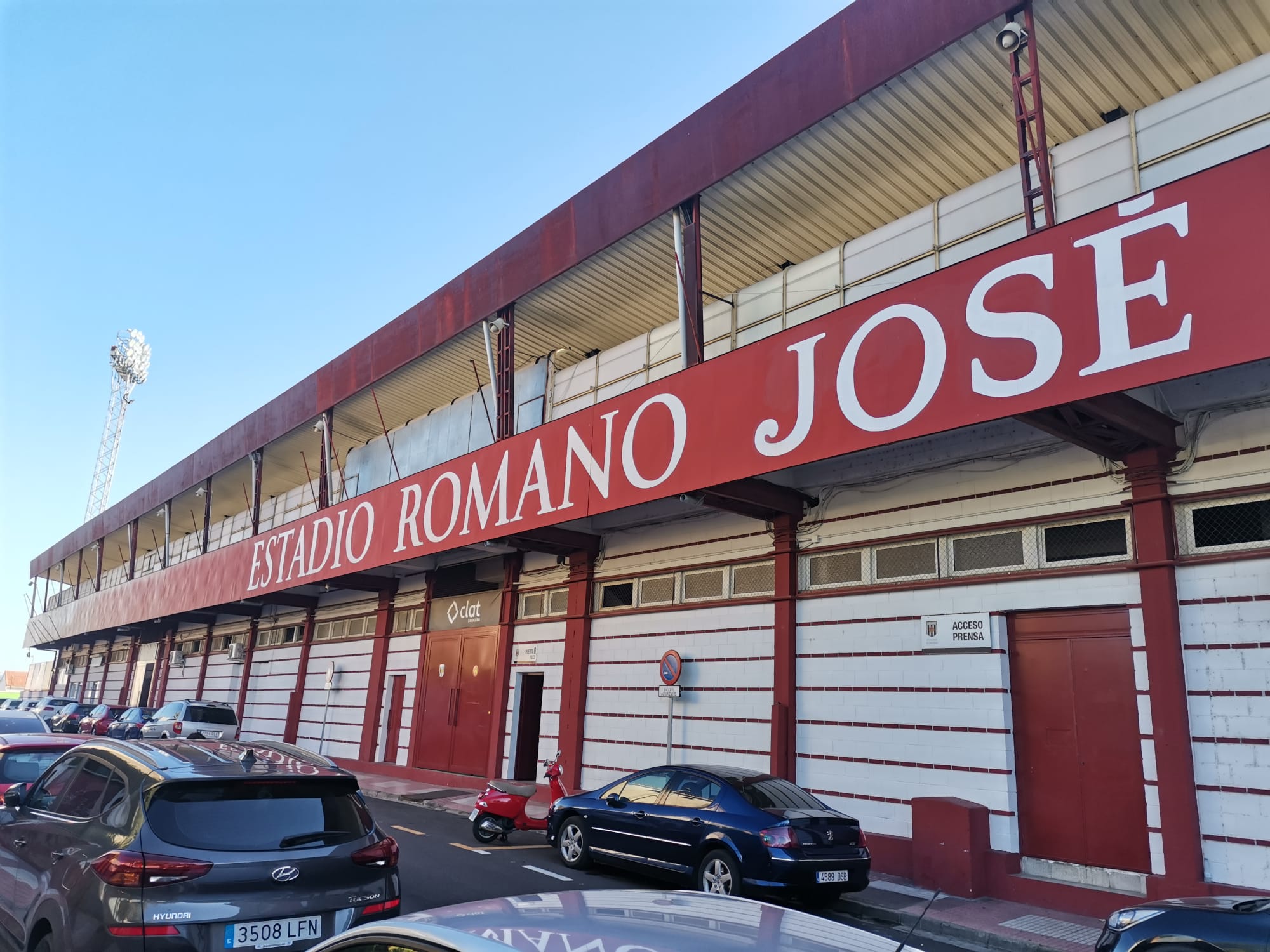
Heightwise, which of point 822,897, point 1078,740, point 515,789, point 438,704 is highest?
point 1078,740

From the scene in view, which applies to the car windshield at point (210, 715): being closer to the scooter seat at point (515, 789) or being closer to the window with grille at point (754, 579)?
the scooter seat at point (515, 789)

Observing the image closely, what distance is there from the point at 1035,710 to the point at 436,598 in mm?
14486

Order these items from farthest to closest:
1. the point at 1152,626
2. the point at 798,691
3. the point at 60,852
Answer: the point at 798,691 < the point at 1152,626 < the point at 60,852

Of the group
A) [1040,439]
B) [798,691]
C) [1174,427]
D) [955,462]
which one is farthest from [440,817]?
[1174,427]

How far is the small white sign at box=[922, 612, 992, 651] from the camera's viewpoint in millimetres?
10484

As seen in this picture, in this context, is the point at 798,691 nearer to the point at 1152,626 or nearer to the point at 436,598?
the point at 1152,626

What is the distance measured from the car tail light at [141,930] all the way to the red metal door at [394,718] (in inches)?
719

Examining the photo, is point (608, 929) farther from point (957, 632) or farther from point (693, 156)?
point (693, 156)

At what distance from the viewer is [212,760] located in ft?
16.7

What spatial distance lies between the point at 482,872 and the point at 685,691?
500 cm

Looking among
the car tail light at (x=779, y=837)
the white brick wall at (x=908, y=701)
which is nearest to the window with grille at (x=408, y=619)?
the white brick wall at (x=908, y=701)

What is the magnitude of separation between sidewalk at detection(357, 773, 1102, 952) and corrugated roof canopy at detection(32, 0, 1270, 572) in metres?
9.36

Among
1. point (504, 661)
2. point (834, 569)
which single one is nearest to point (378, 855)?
A: point (834, 569)

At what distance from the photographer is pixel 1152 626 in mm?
8969
